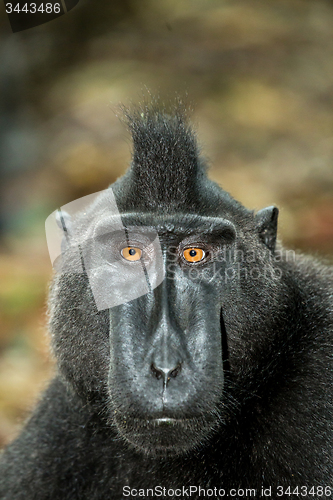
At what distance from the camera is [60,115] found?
35.7 ft

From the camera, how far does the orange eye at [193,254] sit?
325 cm

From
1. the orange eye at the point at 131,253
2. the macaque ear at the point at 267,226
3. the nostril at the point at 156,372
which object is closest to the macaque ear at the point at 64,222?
the orange eye at the point at 131,253

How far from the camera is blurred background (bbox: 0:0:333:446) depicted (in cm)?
1005

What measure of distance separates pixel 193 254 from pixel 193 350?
0.62 m

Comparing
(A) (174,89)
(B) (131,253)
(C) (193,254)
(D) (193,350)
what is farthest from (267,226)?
(A) (174,89)

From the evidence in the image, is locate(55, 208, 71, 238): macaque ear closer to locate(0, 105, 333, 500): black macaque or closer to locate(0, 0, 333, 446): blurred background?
locate(0, 105, 333, 500): black macaque

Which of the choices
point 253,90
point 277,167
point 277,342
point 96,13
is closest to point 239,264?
point 277,342

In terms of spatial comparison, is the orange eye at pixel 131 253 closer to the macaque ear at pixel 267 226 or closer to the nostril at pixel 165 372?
the nostril at pixel 165 372

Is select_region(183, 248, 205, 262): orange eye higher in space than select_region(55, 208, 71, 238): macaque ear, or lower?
lower

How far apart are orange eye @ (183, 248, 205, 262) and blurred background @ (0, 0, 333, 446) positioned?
6.60 meters

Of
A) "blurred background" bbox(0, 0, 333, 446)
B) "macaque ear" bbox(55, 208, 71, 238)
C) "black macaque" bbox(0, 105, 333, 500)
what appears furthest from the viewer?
"blurred background" bbox(0, 0, 333, 446)

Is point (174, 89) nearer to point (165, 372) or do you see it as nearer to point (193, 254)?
point (193, 254)

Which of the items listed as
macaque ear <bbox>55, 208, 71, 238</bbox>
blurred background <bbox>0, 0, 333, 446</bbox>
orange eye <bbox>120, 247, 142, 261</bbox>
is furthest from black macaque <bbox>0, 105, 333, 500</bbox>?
blurred background <bbox>0, 0, 333, 446</bbox>

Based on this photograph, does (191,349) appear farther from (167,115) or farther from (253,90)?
(253,90)
